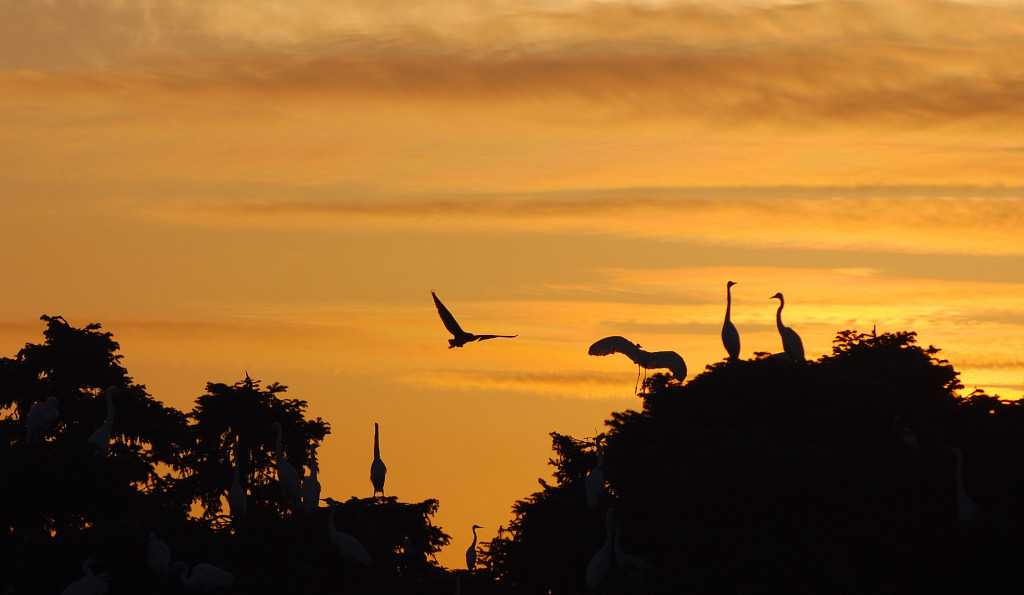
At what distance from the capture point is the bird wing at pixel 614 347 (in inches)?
1962

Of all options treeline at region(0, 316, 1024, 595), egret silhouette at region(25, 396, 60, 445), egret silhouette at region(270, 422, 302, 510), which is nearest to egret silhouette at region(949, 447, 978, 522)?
treeline at region(0, 316, 1024, 595)

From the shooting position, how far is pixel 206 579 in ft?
125

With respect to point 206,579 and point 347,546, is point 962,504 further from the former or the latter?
point 206,579

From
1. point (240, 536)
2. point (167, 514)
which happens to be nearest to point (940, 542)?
point (240, 536)

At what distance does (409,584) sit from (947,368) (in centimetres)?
1944

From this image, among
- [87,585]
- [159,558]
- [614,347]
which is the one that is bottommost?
[87,585]

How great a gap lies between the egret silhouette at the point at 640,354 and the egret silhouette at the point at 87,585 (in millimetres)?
17584

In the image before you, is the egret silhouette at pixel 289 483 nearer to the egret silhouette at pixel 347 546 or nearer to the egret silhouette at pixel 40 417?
the egret silhouette at pixel 347 546

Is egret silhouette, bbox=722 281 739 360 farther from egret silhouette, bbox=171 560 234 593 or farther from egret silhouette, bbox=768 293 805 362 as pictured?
egret silhouette, bbox=171 560 234 593

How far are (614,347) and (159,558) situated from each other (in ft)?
55.2

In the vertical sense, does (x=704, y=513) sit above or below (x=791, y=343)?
below

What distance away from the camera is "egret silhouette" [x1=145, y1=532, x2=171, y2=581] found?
126 feet

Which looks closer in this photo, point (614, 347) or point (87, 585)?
point (87, 585)

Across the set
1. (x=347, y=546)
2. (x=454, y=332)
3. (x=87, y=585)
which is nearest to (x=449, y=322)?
(x=454, y=332)
